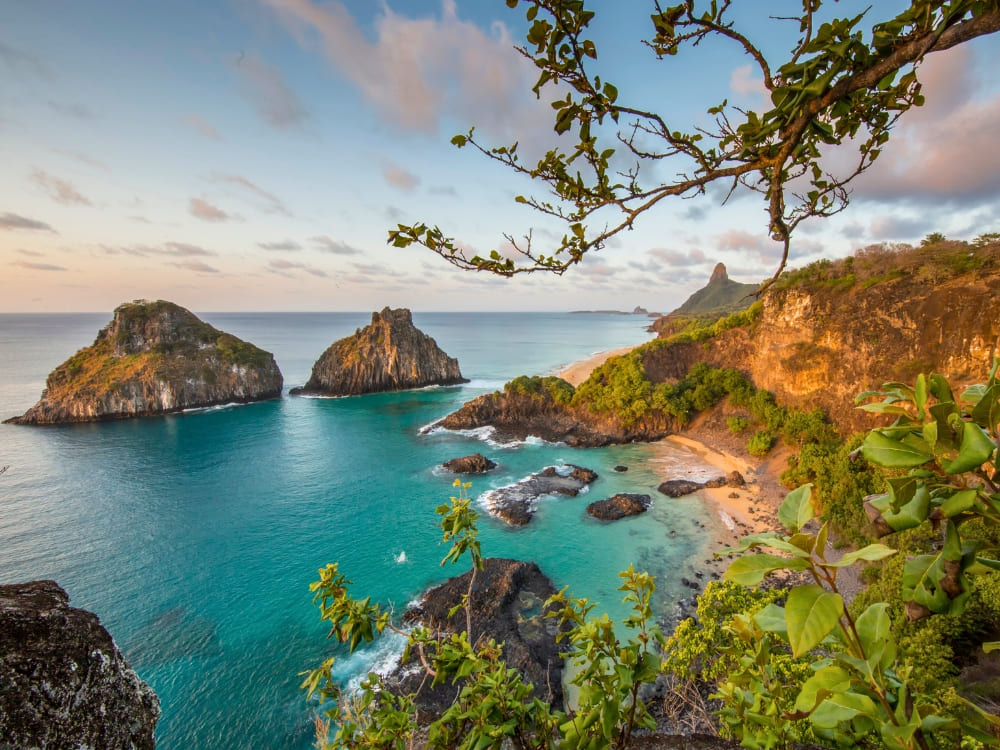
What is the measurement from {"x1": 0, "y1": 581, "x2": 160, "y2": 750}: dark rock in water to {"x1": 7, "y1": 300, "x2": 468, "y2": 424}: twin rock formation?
6686 centimetres

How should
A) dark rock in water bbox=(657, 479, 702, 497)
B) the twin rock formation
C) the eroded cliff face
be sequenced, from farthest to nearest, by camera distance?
the twin rock formation < dark rock in water bbox=(657, 479, 702, 497) < the eroded cliff face

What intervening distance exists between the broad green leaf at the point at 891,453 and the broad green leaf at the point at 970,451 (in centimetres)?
12

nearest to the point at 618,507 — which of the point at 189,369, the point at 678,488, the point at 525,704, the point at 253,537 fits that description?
the point at 678,488

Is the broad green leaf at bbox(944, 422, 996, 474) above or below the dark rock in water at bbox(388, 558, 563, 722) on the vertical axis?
above

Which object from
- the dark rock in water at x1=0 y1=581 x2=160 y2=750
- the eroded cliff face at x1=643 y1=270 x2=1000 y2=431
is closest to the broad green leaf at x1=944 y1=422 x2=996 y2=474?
the dark rock in water at x1=0 y1=581 x2=160 y2=750

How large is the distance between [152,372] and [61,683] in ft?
228

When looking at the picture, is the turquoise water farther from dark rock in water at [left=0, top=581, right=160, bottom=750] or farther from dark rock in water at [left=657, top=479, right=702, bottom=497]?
dark rock in water at [left=0, top=581, right=160, bottom=750]

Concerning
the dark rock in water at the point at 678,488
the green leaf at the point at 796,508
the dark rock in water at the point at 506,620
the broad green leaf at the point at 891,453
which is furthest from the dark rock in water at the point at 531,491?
the broad green leaf at the point at 891,453

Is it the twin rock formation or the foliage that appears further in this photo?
the twin rock formation

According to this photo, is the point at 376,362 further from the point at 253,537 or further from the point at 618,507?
the point at 618,507

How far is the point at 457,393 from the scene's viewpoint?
67.8 metres

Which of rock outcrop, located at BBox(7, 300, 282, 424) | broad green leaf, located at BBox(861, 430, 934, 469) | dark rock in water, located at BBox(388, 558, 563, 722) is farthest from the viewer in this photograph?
rock outcrop, located at BBox(7, 300, 282, 424)

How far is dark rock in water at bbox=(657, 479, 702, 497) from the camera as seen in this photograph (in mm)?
30578

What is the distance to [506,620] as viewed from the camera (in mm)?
18578
